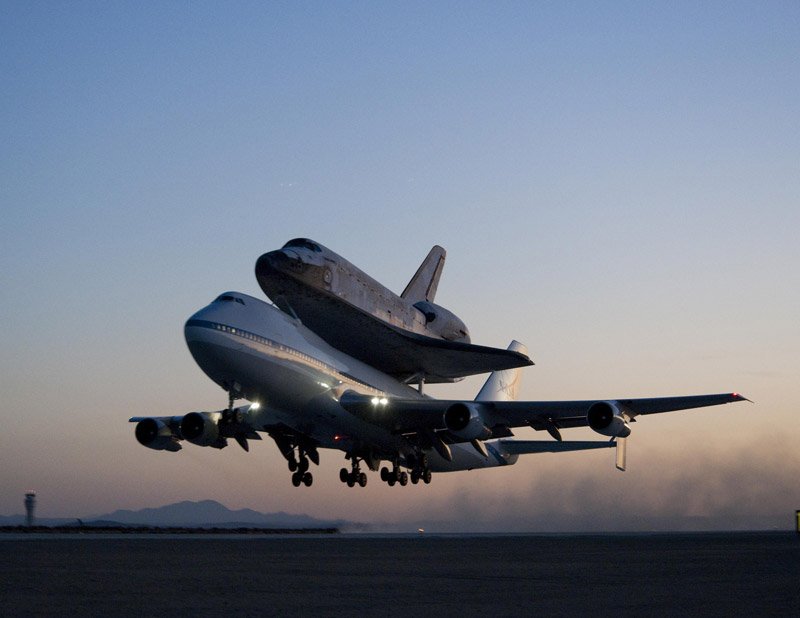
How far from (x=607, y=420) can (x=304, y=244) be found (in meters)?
18.3

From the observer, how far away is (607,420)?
3859 cm

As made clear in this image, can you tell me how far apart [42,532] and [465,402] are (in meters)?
19.9

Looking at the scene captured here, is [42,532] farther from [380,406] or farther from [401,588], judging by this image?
[401,588]

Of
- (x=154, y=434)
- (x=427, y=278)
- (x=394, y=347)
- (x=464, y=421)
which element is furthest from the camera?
(x=427, y=278)

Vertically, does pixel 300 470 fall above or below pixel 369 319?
below

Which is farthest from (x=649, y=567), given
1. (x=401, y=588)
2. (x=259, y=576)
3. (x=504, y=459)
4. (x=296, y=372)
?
(x=504, y=459)

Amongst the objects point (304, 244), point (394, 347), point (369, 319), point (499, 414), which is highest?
point (304, 244)

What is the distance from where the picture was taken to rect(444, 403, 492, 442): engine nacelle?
39719 millimetres

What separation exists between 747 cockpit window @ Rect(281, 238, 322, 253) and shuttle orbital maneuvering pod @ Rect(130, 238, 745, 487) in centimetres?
8

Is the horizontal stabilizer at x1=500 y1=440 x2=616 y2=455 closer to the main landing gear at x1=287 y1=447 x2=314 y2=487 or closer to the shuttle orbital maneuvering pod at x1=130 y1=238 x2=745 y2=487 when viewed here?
the shuttle orbital maneuvering pod at x1=130 y1=238 x2=745 y2=487

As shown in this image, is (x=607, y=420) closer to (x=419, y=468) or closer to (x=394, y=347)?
(x=419, y=468)

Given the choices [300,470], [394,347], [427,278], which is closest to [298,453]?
[300,470]

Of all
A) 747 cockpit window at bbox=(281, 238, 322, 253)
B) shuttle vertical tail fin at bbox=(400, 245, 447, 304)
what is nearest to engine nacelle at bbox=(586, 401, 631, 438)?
747 cockpit window at bbox=(281, 238, 322, 253)

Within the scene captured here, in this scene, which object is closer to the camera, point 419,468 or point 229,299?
point 229,299
